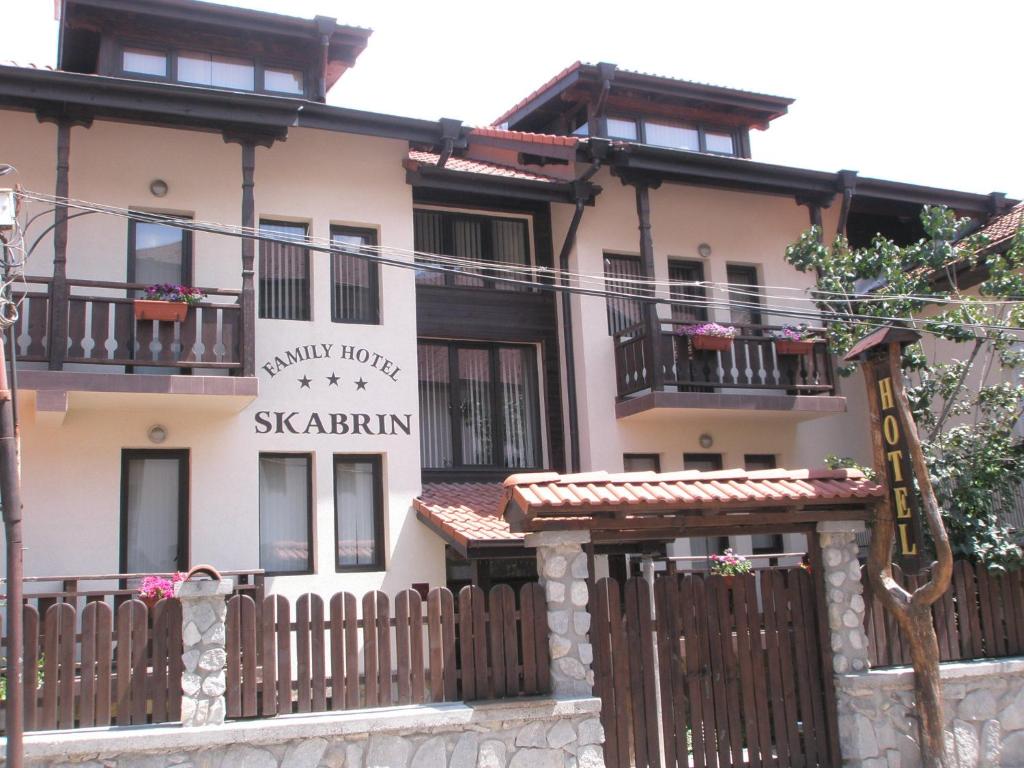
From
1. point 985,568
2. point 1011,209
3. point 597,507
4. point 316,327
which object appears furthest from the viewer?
point 1011,209

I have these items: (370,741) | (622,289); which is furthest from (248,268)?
(370,741)

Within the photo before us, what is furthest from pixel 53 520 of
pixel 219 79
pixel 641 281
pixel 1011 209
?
pixel 1011 209

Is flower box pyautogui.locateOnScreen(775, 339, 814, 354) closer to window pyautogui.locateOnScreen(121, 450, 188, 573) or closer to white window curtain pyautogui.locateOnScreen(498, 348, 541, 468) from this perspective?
white window curtain pyautogui.locateOnScreen(498, 348, 541, 468)

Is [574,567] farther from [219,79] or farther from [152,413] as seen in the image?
[219,79]

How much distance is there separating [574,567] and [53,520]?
6905mm

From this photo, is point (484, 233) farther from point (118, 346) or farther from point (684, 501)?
point (684, 501)

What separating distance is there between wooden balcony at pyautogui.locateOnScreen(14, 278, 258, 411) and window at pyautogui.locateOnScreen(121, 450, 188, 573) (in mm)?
1041

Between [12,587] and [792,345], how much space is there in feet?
39.1

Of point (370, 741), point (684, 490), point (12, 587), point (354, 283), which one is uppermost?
point (354, 283)

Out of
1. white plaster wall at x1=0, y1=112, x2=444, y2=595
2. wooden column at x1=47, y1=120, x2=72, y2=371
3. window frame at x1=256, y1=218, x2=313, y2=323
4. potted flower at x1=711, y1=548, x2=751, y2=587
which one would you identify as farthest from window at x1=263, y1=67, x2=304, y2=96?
potted flower at x1=711, y1=548, x2=751, y2=587

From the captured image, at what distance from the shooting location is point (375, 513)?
14297 millimetres

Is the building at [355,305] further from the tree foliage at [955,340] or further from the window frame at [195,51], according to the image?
the tree foliage at [955,340]

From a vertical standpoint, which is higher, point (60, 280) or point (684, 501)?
point (60, 280)

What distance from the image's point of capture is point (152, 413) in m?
13.1
